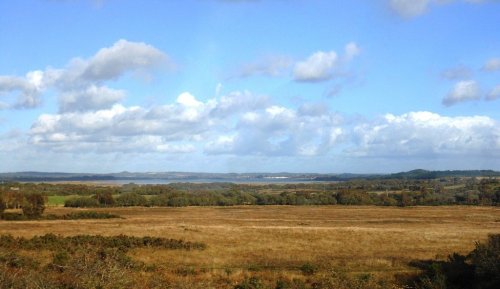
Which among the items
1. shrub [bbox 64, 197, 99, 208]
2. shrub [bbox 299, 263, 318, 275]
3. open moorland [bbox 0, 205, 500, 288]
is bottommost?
shrub [bbox 64, 197, 99, 208]

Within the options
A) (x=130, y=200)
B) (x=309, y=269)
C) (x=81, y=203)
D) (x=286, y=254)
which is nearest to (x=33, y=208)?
(x=81, y=203)

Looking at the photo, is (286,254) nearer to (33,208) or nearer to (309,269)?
(309,269)

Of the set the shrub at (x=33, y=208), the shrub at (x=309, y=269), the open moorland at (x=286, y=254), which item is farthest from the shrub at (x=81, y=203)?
the shrub at (x=309, y=269)

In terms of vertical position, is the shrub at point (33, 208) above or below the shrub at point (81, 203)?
above

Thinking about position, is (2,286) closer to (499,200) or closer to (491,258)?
(491,258)

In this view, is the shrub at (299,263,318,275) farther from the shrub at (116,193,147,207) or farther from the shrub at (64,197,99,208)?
the shrub at (116,193,147,207)

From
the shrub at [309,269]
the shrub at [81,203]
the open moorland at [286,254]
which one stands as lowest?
the shrub at [81,203]

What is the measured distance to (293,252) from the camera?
33312mm

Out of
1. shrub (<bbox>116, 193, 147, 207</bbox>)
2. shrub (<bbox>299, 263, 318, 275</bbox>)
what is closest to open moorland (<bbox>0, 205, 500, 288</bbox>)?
shrub (<bbox>299, 263, 318, 275</bbox>)

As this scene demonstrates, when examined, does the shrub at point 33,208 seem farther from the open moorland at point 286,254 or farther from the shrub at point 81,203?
the shrub at point 81,203

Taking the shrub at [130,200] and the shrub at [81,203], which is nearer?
the shrub at [81,203]

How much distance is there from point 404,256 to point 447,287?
11.7 m

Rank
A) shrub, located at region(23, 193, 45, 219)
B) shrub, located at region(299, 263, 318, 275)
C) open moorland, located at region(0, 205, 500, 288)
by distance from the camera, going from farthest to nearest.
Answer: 1. shrub, located at region(23, 193, 45, 219)
2. shrub, located at region(299, 263, 318, 275)
3. open moorland, located at region(0, 205, 500, 288)

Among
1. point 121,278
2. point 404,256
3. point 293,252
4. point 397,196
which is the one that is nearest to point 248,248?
point 293,252
